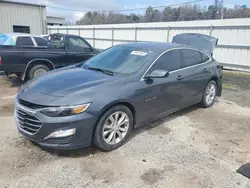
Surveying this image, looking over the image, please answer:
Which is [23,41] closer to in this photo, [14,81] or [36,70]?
[14,81]

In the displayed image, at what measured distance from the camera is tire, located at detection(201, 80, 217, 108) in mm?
5633

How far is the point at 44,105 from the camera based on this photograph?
121 inches

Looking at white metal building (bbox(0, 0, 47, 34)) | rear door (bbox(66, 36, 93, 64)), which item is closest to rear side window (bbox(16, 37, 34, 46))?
rear door (bbox(66, 36, 93, 64))

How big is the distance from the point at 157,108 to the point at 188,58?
5.04 feet

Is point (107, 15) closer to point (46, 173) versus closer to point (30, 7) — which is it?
point (30, 7)

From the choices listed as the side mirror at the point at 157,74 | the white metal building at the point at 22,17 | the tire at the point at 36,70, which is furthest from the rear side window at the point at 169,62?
the white metal building at the point at 22,17

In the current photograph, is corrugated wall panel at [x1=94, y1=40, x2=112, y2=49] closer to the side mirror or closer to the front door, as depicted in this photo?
the front door

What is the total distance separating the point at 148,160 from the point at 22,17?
20459mm

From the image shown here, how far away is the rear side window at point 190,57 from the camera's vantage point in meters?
4.93

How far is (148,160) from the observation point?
3.39 m

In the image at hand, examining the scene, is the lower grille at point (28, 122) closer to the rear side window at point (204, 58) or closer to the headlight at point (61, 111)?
the headlight at point (61, 111)

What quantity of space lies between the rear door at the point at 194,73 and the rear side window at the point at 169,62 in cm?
A: 17

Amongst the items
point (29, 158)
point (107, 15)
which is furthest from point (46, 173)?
point (107, 15)

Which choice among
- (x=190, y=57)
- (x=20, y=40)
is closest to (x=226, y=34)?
(x=190, y=57)
